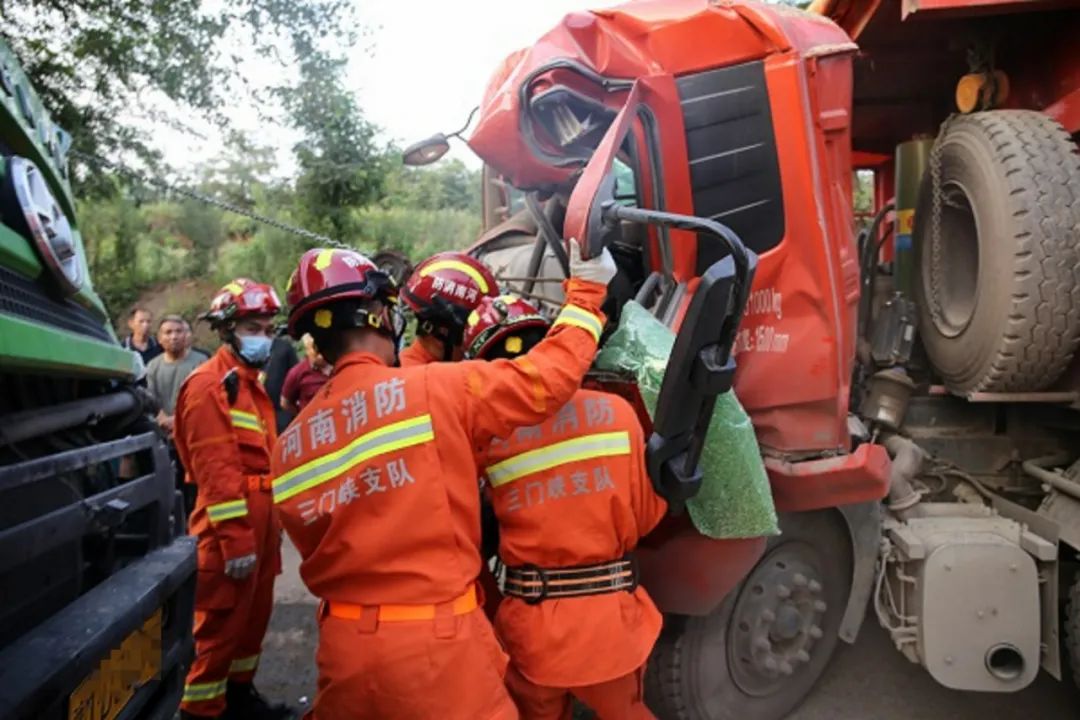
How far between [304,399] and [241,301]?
1.88 metres

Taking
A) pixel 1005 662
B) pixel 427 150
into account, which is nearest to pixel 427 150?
pixel 427 150

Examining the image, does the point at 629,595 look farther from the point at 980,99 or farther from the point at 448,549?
the point at 980,99

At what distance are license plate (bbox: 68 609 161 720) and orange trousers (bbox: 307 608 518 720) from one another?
0.38 m

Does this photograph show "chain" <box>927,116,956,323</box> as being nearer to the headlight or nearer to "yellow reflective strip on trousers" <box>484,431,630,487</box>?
"yellow reflective strip on trousers" <box>484,431,630,487</box>

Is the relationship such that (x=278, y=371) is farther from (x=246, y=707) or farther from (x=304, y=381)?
(x=246, y=707)

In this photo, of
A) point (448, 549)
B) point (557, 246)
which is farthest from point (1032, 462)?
point (448, 549)

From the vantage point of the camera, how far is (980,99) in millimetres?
3115

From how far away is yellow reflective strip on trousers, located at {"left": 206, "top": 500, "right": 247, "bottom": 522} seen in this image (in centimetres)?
304

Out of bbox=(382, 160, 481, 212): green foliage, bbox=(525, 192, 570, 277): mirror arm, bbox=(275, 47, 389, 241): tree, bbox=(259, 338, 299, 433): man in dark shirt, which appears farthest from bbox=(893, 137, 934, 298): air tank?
bbox=(382, 160, 481, 212): green foliage

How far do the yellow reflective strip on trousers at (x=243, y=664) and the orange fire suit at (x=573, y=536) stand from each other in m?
1.54

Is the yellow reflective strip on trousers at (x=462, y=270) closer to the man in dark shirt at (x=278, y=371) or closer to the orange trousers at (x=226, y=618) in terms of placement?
the orange trousers at (x=226, y=618)

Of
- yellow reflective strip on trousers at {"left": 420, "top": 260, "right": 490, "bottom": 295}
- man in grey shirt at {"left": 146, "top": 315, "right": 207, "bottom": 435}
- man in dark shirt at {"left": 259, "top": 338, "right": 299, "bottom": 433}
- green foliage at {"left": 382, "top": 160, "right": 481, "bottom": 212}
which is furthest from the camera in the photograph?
green foliage at {"left": 382, "top": 160, "right": 481, "bottom": 212}

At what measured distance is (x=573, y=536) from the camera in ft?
7.02

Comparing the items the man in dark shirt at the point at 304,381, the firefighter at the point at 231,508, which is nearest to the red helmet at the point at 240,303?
the firefighter at the point at 231,508
